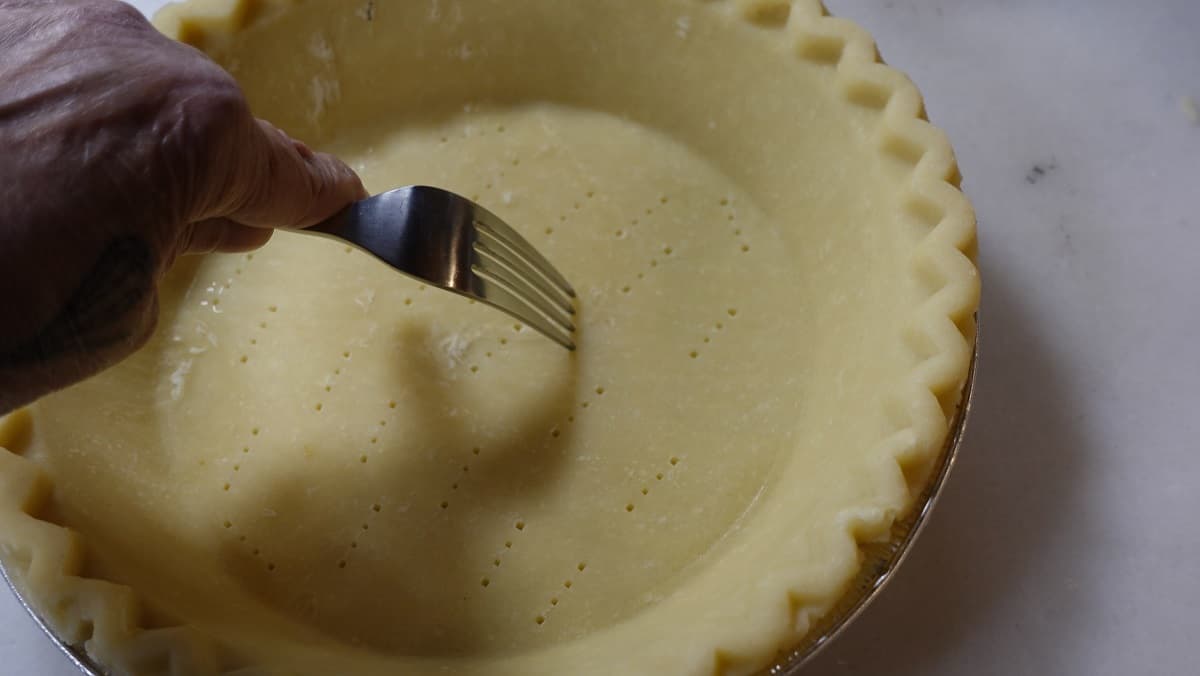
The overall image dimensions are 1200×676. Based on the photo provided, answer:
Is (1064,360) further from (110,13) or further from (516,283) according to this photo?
(110,13)

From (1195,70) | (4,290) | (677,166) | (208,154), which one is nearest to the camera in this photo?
(4,290)

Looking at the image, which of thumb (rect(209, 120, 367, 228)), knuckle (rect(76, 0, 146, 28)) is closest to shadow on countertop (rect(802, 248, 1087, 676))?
thumb (rect(209, 120, 367, 228))

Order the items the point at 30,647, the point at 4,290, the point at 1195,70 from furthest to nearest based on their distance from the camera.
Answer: the point at 1195,70 < the point at 30,647 < the point at 4,290

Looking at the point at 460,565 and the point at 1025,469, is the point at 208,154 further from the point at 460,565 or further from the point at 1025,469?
the point at 1025,469

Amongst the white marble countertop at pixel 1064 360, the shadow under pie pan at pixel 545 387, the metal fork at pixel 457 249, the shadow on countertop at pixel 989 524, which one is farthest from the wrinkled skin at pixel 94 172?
the shadow on countertop at pixel 989 524

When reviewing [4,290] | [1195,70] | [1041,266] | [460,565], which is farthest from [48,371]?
[1195,70]

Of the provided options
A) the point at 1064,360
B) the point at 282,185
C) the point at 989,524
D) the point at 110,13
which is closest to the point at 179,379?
the point at 282,185
